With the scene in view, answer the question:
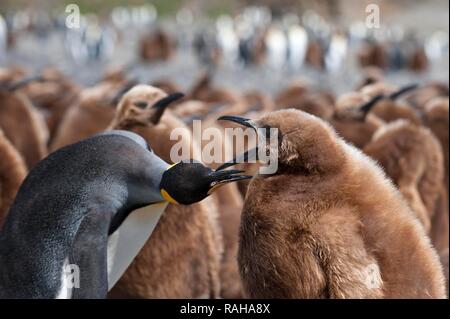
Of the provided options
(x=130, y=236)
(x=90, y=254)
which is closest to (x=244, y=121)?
(x=130, y=236)

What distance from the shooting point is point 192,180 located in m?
1.95

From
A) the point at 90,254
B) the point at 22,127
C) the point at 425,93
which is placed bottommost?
the point at 90,254

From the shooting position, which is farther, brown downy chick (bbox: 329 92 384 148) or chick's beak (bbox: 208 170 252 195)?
brown downy chick (bbox: 329 92 384 148)

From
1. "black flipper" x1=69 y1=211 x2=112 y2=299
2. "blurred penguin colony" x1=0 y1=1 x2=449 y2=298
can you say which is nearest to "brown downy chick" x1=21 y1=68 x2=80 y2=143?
"blurred penguin colony" x1=0 y1=1 x2=449 y2=298

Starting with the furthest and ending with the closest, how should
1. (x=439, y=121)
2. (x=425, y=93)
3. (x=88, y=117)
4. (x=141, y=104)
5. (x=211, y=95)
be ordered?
(x=211, y=95) → (x=425, y=93) → (x=88, y=117) → (x=439, y=121) → (x=141, y=104)

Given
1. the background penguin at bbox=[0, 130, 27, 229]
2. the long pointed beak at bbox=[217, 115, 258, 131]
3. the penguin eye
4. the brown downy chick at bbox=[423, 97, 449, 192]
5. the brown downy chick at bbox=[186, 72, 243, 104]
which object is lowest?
the background penguin at bbox=[0, 130, 27, 229]

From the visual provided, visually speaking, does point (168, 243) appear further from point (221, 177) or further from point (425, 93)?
point (425, 93)

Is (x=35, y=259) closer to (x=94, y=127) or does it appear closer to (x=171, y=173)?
(x=171, y=173)

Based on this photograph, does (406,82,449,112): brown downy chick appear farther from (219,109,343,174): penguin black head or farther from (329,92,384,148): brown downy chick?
(219,109,343,174): penguin black head

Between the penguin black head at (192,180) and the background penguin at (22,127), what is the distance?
2.34 m

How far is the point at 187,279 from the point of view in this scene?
2.87 m

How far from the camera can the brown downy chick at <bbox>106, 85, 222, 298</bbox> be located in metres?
2.78

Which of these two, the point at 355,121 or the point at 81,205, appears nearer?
the point at 81,205

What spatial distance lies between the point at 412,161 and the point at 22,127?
2.17m
